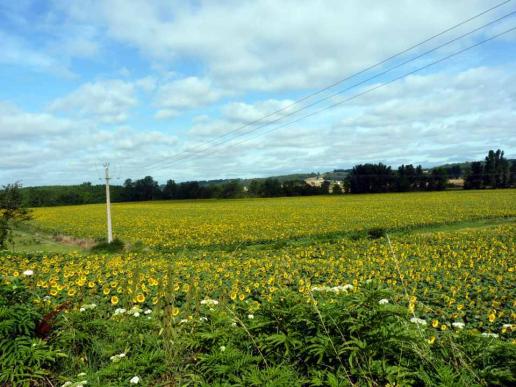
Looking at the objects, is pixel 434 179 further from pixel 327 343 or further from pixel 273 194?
pixel 327 343

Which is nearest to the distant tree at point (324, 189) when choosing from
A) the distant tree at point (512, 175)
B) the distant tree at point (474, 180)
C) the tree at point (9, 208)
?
the distant tree at point (474, 180)

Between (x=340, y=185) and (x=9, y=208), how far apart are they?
78.0 meters

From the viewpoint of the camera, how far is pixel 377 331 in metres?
3.33

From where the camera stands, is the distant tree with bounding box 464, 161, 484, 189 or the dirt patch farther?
the distant tree with bounding box 464, 161, 484, 189

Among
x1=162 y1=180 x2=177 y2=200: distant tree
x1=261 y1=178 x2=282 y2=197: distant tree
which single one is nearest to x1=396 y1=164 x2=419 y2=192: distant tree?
x1=261 y1=178 x2=282 y2=197: distant tree

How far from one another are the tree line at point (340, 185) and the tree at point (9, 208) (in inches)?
2842

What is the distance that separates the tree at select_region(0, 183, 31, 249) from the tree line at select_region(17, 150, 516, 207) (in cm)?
7218

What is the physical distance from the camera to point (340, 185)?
301ft

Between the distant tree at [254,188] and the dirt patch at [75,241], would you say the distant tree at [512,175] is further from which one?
the dirt patch at [75,241]

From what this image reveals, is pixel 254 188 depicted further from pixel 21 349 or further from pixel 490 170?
pixel 21 349

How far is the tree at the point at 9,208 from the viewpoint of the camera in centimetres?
1975

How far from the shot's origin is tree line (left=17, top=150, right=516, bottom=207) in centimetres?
8725

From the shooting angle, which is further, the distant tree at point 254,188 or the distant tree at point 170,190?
the distant tree at point 170,190

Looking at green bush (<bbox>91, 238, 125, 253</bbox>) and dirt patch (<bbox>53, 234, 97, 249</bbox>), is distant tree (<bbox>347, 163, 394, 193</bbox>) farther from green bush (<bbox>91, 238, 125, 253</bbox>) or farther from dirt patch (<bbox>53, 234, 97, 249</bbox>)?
green bush (<bbox>91, 238, 125, 253</bbox>)
